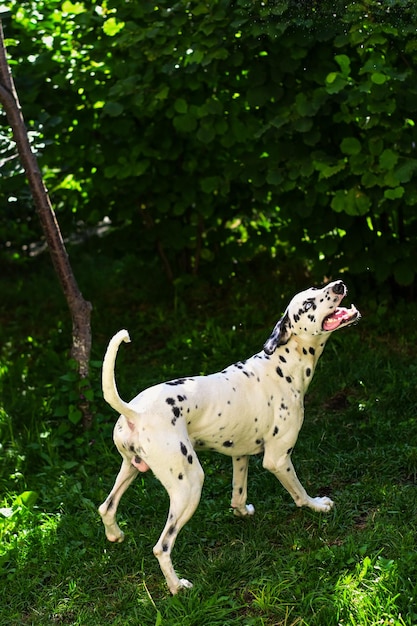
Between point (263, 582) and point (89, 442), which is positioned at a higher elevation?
point (263, 582)

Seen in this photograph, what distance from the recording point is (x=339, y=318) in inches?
153

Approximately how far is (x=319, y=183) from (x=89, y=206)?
2.01 meters

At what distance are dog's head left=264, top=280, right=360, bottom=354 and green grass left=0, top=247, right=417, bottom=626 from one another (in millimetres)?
917

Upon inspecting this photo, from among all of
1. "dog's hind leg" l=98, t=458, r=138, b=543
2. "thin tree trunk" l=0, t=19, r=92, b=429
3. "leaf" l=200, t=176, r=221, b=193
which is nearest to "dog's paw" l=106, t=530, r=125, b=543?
"dog's hind leg" l=98, t=458, r=138, b=543

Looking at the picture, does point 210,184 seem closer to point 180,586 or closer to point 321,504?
point 321,504

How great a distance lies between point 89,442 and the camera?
5.20m

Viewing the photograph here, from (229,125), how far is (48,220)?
144 cm

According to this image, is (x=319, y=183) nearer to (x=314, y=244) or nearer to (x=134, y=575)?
(x=314, y=244)

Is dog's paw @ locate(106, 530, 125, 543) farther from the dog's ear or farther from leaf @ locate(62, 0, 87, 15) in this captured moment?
leaf @ locate(62, 0, 87, 15)

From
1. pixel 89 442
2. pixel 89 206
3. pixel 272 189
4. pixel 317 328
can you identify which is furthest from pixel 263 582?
pixel 89 206

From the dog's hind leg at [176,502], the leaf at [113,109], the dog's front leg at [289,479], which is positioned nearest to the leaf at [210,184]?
the leaf at [113,109]

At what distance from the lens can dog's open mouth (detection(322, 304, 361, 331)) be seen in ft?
12.6

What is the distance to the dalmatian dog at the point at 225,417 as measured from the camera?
11.8 feet

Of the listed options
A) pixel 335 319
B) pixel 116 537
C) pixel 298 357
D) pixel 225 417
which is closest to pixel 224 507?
pixel 116 537
